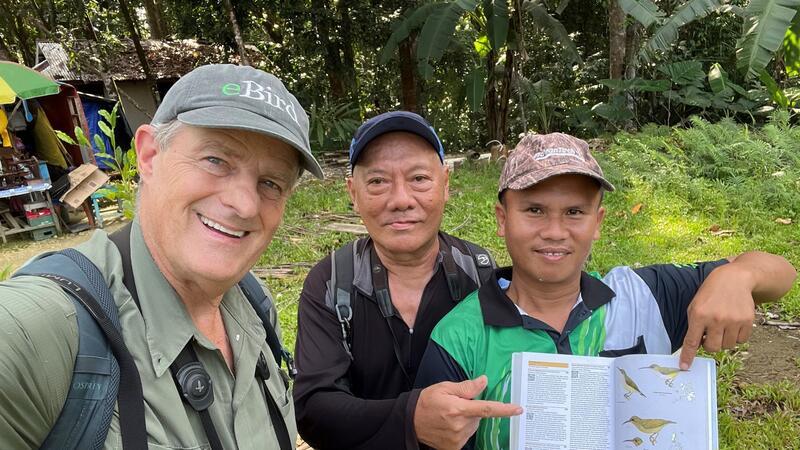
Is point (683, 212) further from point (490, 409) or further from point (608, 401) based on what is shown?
point (490, 409)

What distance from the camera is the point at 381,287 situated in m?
1.82

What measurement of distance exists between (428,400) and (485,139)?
516 inches

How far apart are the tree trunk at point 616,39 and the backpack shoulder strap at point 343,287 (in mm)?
9010

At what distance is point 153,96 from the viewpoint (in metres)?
13.8

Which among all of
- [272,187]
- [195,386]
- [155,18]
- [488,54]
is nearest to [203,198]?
[272,187]

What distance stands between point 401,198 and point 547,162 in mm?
492

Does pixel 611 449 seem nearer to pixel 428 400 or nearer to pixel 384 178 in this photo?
pixel 428 400

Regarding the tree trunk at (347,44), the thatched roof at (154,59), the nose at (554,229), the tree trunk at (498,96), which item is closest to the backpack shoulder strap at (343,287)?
the nose at (554,229)

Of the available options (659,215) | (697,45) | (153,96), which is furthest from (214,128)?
(153,96)

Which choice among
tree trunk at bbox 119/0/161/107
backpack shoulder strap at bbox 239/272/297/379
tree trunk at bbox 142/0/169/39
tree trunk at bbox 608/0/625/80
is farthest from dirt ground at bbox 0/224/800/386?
tree trunk at bbox 142/0/169/39

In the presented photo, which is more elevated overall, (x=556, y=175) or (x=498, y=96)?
(x=498, y=96)

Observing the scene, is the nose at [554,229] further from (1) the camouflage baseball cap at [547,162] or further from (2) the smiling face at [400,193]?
(2) the smiling face at [400,193]

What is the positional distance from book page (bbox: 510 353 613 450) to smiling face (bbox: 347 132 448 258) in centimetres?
62

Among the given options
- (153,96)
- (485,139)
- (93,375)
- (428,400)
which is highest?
(153,96)
